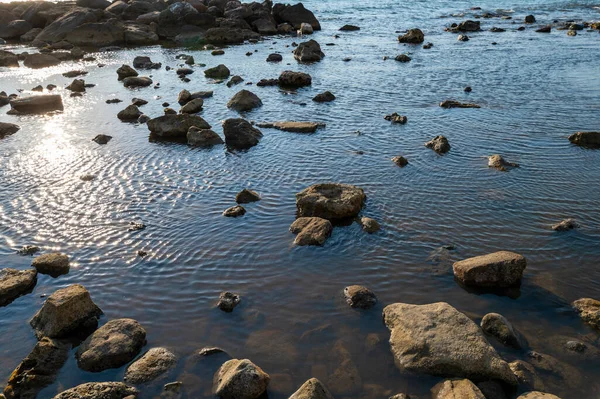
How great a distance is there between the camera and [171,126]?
23.3 metres

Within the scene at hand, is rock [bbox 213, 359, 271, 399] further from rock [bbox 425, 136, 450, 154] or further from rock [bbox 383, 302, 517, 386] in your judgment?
rock [bbox 425, 136, 450, 154]

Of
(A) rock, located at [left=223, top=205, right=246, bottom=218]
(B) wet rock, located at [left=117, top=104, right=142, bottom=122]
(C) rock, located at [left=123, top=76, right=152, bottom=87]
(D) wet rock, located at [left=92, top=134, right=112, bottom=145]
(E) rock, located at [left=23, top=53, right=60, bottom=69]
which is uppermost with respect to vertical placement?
(E) rock, located at [left=23, top=53, right=60, bottom=69]

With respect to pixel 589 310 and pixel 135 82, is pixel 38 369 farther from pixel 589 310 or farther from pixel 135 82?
pixel 135 82

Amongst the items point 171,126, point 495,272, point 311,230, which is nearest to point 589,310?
point 495,272

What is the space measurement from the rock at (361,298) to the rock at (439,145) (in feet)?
33.1

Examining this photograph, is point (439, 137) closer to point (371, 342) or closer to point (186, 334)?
point (371, 342)

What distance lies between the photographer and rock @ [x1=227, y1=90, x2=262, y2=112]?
2686 centimetres

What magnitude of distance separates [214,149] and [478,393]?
1589 cm

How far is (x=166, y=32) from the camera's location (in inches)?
2242

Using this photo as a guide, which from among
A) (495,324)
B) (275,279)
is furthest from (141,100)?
(495,324)

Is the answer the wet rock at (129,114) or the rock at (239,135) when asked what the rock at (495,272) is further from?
the wet rock at (129,114)

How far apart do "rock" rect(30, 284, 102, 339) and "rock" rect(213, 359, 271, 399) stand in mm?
3674

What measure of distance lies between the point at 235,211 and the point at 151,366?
6.67m

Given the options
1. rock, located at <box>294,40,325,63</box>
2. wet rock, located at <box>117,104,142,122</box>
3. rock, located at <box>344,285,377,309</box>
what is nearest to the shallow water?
rock, located at <box>344,285,377,309</box>
